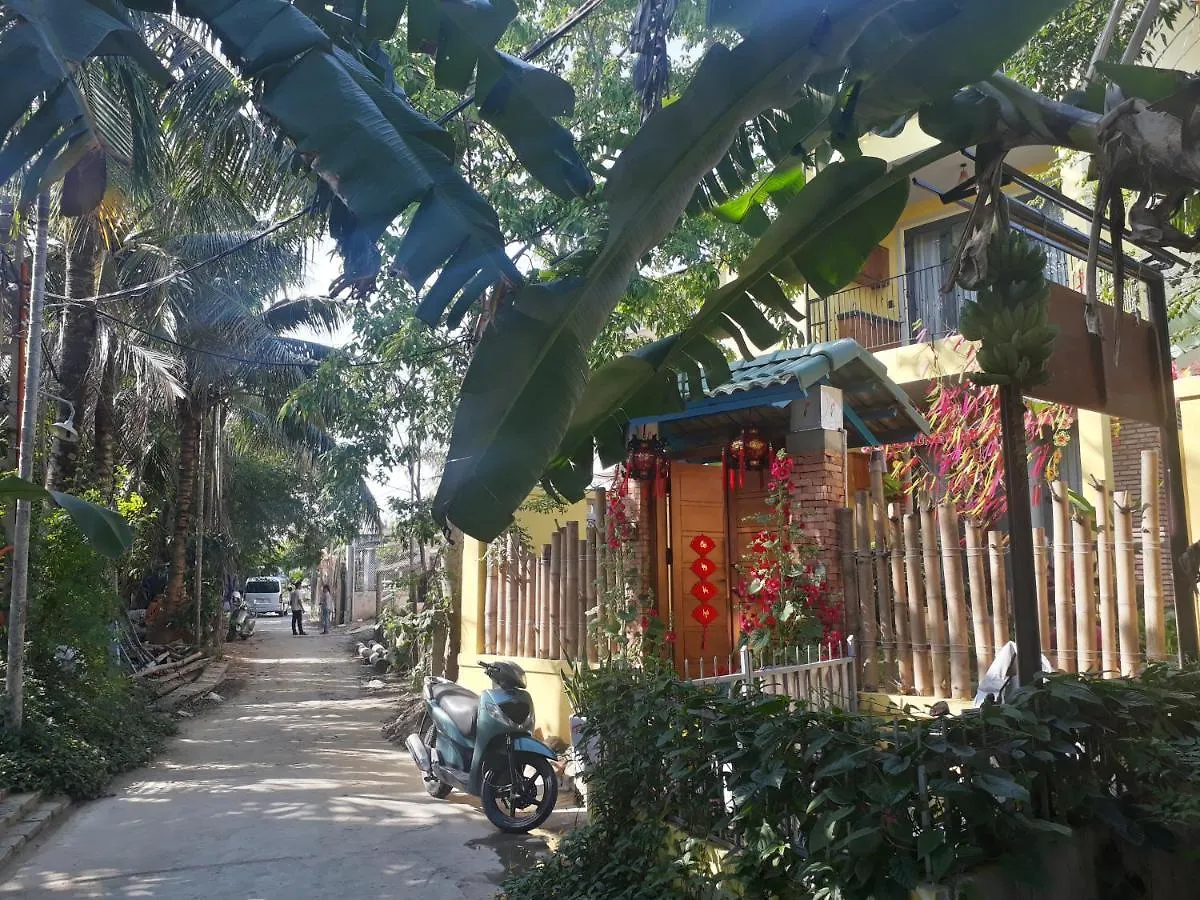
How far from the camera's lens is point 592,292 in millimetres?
2604

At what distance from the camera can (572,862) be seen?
444cm

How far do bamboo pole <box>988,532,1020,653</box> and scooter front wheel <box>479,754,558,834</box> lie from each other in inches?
124

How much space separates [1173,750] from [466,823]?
5024 mm

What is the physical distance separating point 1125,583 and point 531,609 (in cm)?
533

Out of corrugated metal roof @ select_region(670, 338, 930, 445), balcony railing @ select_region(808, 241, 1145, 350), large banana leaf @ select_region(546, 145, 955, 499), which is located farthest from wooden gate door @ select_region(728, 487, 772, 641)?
large banana leaf @ select_region(546, 145, 955, 499)

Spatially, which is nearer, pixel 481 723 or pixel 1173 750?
pixel 1173 750

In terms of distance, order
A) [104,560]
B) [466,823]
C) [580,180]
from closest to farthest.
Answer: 1. [580,180]
2. [466,823]
3. [104,560]

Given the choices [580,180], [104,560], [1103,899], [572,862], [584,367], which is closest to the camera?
[584,367]

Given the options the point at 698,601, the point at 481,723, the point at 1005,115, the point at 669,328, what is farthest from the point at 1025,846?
the point at 669,328

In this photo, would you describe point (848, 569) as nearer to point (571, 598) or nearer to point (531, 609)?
point (571, 598)

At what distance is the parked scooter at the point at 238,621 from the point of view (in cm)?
2525

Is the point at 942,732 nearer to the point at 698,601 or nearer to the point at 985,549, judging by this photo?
the point at 985,549

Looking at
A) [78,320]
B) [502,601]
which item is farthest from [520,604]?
[78,320]

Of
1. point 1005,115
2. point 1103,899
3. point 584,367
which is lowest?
point 1103,899
